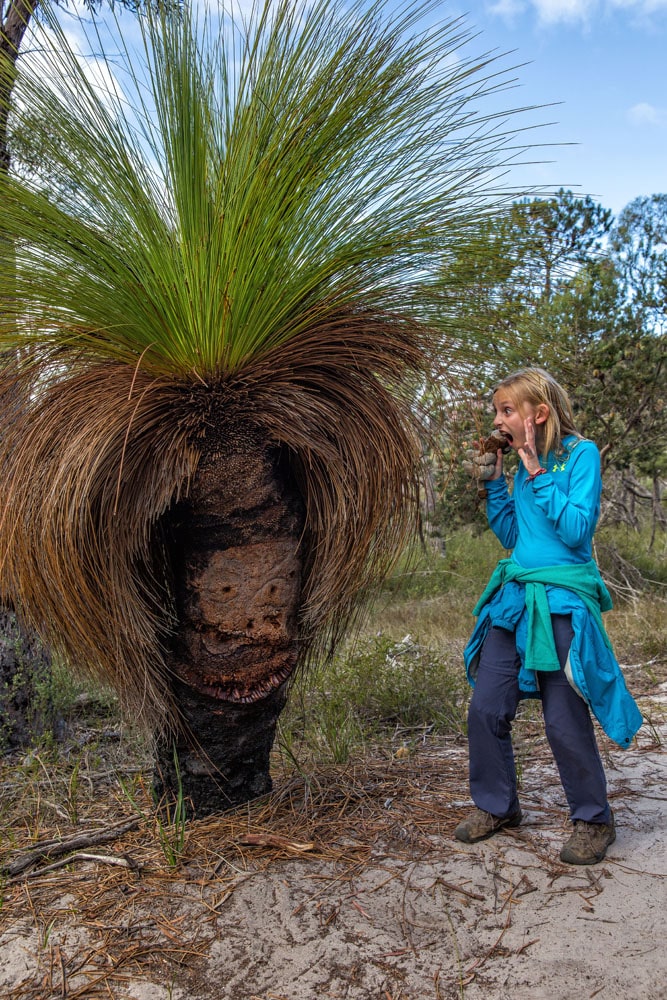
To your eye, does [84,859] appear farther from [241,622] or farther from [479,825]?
[479,825]

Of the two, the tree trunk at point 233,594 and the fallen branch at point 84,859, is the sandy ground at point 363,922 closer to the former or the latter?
the fallen branch at point 84,859

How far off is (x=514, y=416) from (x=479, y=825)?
51.4 inches

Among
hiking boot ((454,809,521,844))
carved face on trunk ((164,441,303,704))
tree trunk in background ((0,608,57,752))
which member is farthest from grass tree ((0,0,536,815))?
tree trunk in background ((0,608,57,752))

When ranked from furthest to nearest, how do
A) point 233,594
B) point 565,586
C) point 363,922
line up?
point 565,586, point 233,594, point 363,922

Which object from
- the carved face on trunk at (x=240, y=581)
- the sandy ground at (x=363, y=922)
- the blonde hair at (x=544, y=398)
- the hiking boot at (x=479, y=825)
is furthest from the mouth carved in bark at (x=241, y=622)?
the blonde hair at (x=544, y=398)

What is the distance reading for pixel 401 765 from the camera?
307 centimetres

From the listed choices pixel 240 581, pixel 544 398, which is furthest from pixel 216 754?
pixel 544 398

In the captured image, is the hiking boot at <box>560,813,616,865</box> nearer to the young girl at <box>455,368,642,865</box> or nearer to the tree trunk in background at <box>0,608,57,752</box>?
the young girl at <box>455,368,642,865</box>

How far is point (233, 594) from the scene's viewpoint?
2277 millimetres

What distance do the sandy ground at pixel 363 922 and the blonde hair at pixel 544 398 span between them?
1274 millimetres

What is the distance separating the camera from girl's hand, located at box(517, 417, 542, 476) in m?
2.40

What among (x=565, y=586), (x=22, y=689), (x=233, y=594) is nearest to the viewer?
(x=233, y=594)

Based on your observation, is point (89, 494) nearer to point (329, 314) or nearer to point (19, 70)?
point (329, 314)

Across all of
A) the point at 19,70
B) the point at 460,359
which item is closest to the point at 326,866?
the point at 460,359
